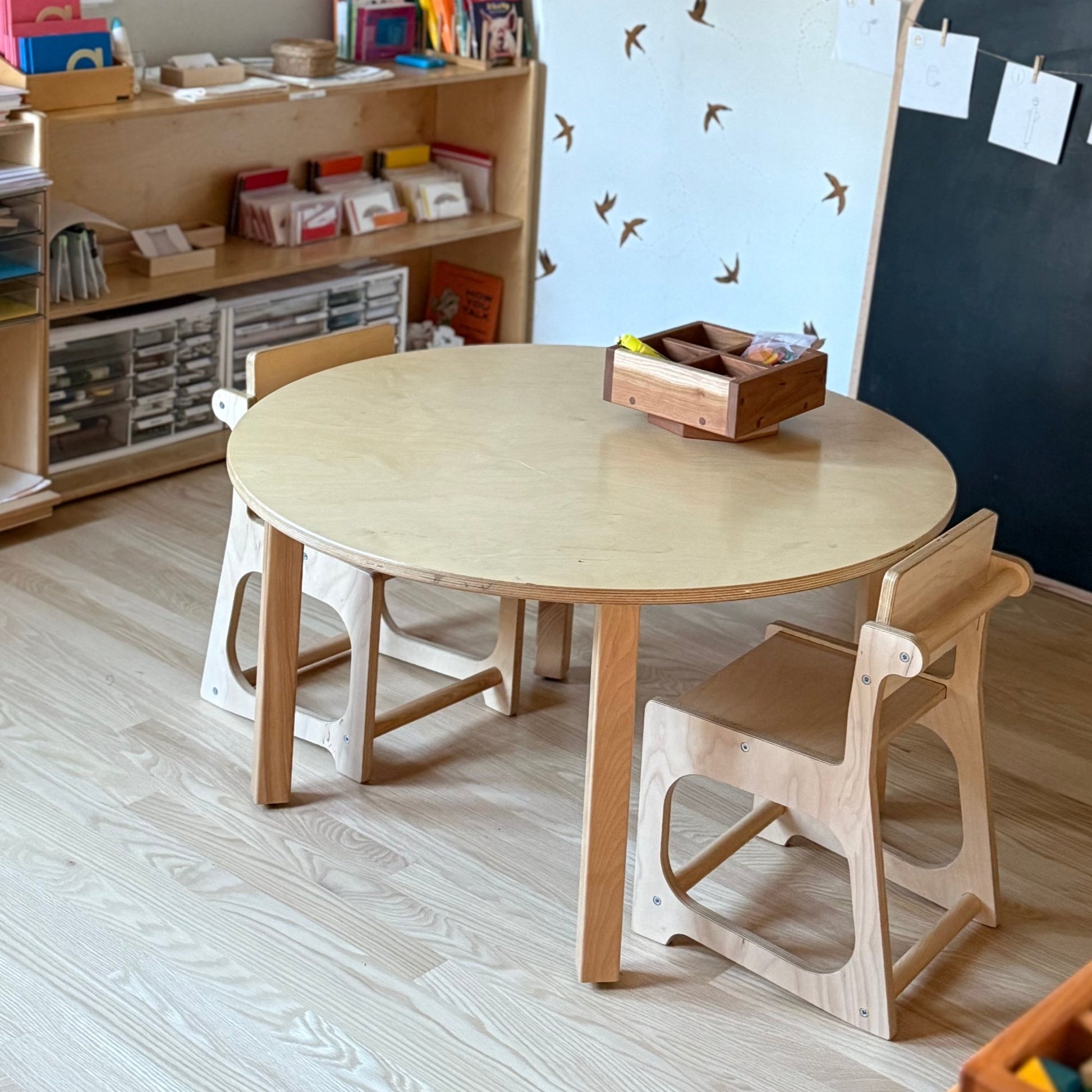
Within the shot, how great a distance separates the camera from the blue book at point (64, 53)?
314cm

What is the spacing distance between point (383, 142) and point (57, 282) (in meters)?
1.35

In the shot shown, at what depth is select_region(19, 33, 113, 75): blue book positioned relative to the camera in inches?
124

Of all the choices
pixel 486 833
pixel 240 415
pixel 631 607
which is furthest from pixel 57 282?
pixel 631 607

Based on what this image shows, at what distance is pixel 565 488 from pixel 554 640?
31.9 inches

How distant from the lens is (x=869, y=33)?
3.43 meters

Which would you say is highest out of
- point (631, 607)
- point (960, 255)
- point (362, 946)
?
point (960, 255)

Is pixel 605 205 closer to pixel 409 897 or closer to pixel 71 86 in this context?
pixel 71 86

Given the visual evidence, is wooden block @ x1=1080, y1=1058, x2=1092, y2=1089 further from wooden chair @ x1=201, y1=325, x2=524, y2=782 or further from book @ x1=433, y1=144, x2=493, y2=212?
book @ x1=433, y1=144, x2=493, y2=212

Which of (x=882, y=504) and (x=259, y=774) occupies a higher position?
(x=882, y=504)

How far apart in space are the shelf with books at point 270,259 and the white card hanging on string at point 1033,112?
158 centimetres

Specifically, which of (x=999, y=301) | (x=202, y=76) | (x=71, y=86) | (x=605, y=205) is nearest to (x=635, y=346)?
(x=999, y=301)

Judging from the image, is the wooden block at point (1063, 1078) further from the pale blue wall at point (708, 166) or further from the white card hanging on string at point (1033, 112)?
the pale blue wall at point (708, 166)

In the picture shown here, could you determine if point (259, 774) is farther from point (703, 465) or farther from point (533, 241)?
point (533, 241)

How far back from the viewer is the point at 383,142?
4.43 meters
